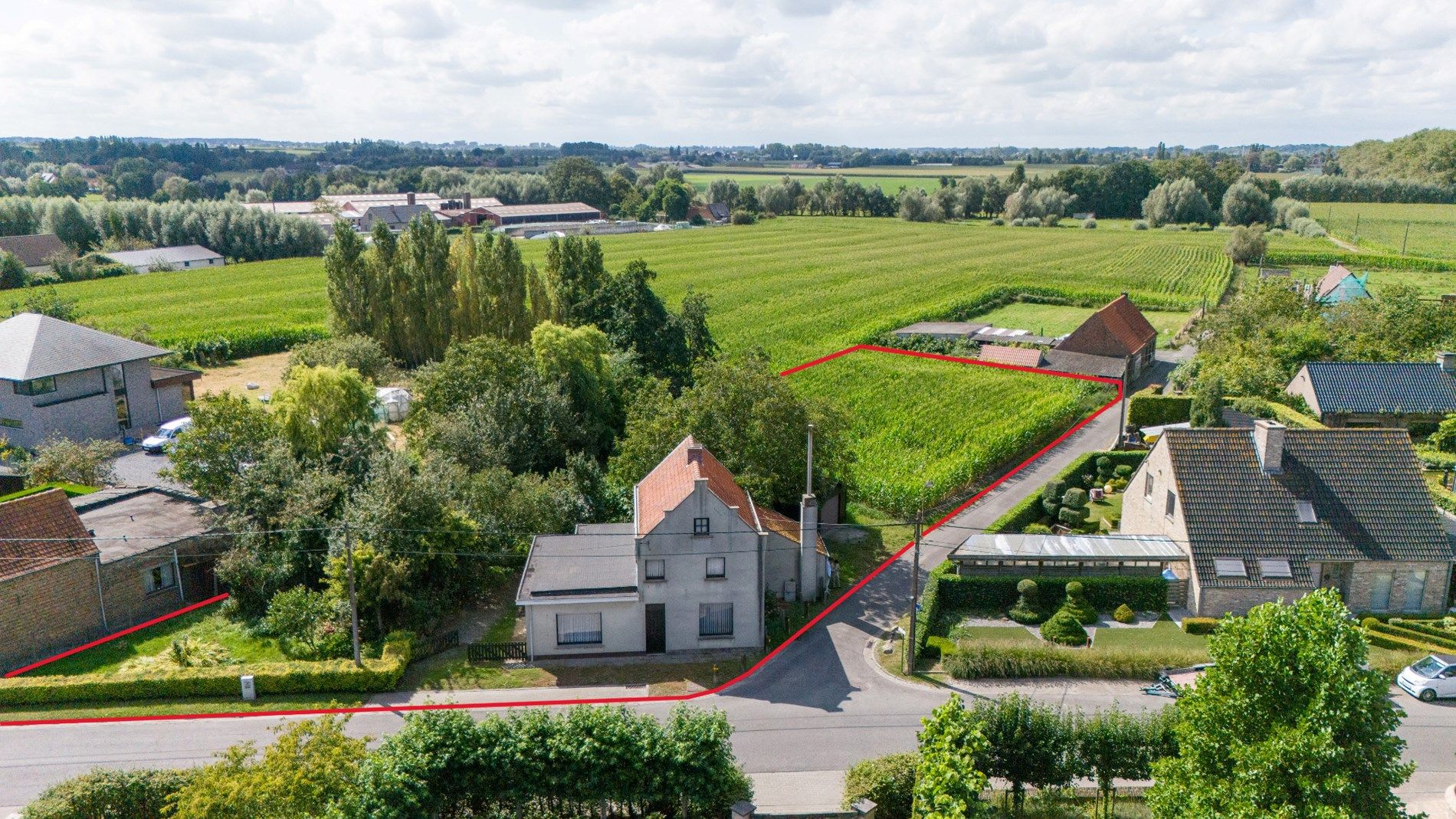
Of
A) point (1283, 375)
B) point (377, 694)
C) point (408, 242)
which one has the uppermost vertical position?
point (408, 242)

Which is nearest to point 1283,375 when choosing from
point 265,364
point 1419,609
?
point 1419,609

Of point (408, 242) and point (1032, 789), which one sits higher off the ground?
point (408, 242)

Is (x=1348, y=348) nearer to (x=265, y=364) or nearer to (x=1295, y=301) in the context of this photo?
(x=1295, y=301)

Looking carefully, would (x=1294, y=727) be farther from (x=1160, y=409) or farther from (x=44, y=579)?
(x=1160, y=409)

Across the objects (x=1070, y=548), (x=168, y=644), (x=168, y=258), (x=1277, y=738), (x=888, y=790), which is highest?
(x=168, y=258)

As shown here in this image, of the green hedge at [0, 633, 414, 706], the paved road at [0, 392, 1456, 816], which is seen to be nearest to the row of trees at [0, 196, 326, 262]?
the green hedge at [0, 633, 414, 706]

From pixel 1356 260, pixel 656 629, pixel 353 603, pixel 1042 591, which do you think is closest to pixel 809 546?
pixel 656 629

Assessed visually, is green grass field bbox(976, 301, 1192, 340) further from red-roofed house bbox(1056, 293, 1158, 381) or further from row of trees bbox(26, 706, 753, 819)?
row of trees bbox(26, 706, 753, 819)
